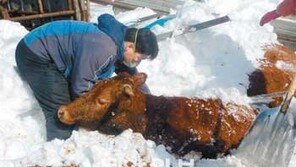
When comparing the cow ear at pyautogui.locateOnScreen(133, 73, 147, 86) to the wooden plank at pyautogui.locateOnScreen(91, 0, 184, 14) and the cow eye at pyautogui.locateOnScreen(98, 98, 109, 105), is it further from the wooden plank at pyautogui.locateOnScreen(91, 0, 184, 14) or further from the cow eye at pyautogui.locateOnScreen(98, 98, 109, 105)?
the wooden plank at pyautogui.locateOnScreen(91, 0, 184, 14)

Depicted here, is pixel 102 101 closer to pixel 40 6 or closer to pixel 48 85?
pixel 48 85

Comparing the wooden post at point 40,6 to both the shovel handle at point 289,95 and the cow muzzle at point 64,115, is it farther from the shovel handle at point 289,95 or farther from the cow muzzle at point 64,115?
the shovel handle at point 289,95

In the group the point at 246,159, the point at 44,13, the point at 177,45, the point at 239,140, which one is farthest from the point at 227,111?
the point at 44,13

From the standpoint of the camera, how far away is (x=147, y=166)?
3389 mm

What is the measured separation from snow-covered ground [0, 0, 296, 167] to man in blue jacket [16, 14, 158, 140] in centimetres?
27

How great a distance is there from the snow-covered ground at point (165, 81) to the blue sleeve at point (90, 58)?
0.49 m

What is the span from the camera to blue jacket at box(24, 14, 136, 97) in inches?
166

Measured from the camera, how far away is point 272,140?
3562 millimetres

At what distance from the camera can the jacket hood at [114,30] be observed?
14.1 feet

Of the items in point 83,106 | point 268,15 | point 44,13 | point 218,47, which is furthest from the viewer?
point 44,13

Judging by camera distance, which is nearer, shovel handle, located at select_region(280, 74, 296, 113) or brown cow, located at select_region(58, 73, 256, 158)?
shovel handle, located at select_region(280, 74, 296, 113)

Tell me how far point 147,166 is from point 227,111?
1.30m

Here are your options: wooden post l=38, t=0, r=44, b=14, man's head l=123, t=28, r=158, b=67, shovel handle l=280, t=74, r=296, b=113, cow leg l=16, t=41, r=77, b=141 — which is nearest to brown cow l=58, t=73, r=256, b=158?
man's head l=123, t=28, r=158, b=67

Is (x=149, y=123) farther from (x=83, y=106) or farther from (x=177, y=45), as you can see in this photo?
(x=177, y=45)
